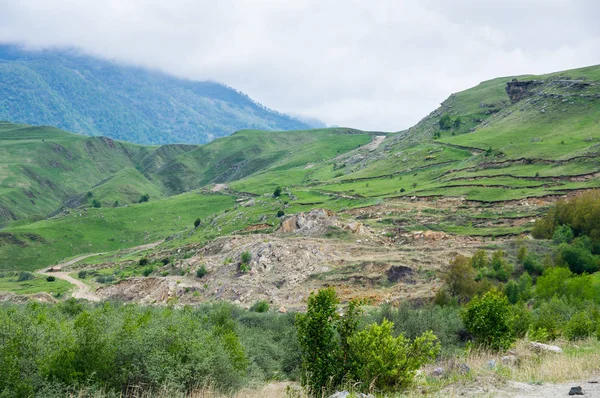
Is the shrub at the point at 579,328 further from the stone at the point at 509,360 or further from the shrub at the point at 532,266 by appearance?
the shrub at the point at 532,266

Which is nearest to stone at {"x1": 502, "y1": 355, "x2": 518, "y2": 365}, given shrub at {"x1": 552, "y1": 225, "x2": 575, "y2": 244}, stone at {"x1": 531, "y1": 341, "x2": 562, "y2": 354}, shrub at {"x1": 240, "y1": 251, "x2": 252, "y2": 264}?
stone at {"x1": 531, "y1": 341, "x2": 562, "y2": 354}

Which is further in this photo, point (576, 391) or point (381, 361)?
point (381, 361)

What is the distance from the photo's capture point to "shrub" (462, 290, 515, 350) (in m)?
20.0

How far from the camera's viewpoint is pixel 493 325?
20562 mm

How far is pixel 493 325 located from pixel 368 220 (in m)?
49.5

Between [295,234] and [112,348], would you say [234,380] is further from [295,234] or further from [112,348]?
[295,234]

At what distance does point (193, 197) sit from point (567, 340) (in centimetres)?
13918

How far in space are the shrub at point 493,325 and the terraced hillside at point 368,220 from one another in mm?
21126

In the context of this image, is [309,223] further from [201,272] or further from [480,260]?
[480,260]

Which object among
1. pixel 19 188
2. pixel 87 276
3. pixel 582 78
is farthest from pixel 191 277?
pixel 19 188

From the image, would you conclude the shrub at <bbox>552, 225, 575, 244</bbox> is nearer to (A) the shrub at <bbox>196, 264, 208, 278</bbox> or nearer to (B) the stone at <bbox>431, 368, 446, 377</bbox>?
(A) the shrub at <bbox>196, 264, 208, 278</bbox>

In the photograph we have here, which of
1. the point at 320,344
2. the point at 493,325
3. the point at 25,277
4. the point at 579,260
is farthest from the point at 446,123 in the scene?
the point at 320,344

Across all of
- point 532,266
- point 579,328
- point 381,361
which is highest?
point 381,361

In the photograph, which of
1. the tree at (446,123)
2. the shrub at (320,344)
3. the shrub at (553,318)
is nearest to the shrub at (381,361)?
the shrub at (320,344)
